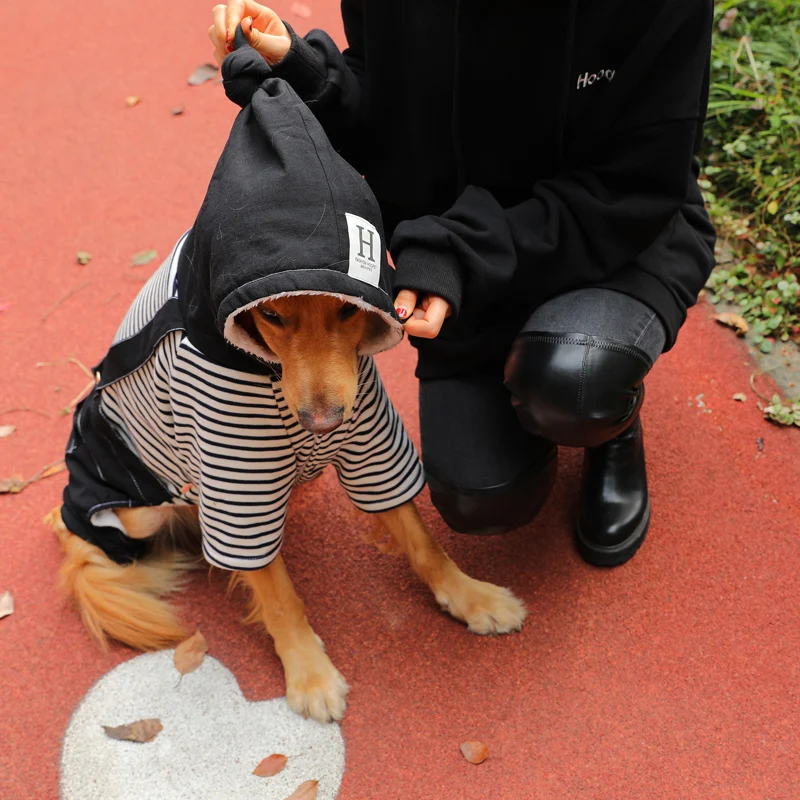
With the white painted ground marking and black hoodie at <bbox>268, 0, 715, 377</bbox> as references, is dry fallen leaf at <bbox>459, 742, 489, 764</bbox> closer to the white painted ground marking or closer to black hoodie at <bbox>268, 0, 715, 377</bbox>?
the white painted ground marking

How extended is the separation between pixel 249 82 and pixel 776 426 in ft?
5.94

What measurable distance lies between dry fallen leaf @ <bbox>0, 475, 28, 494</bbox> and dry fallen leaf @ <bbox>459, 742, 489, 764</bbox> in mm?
1495

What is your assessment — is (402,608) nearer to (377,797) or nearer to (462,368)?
(377,797)

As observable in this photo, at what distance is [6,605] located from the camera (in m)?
2.15

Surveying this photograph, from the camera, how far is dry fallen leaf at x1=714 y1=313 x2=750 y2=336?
8.87 feet

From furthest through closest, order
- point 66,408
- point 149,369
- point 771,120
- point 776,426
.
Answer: point 771,120 → point 66,408 → point 776,426 → point 149,369

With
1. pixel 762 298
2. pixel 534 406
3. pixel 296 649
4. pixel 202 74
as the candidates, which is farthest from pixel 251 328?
pixel 202 74

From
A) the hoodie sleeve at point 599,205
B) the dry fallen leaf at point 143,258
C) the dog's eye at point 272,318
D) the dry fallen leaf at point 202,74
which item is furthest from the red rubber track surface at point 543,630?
the dry fallen leaf at point 202,74

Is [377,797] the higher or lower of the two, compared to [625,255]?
lower

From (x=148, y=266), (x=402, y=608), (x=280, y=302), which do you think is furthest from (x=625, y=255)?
(x=148, y=266)

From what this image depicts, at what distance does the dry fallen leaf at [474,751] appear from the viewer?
69.8 inches

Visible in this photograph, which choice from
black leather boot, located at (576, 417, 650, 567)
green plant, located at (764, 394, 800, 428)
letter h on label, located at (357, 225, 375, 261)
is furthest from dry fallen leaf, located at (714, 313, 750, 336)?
letter h on label, located at (357, 225, 375, 261)

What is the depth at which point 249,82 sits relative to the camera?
1355 millimetres

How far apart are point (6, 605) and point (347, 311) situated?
1.42 m
